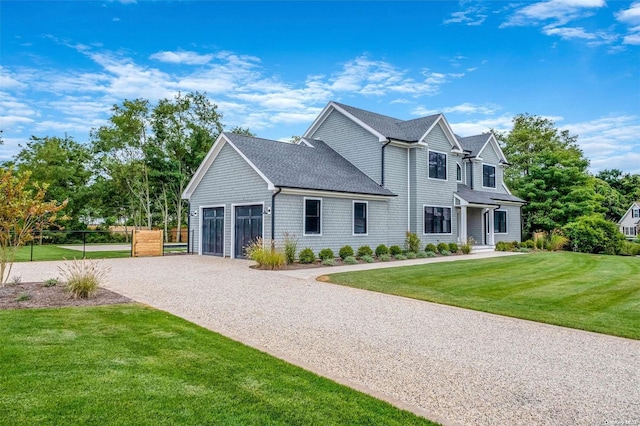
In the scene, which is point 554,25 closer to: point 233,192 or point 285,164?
point 285,164

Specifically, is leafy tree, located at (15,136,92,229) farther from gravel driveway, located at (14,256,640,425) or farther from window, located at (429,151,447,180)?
gravel driveway, located at (14,256,640,425)

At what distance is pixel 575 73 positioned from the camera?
21531mm

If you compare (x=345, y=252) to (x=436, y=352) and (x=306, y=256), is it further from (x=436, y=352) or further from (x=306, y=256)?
(x=436, y=352)

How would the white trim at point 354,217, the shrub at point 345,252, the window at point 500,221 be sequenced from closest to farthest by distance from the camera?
the shrub at point 345,252 → the white trim at point 354,217 → the window at point 500,221

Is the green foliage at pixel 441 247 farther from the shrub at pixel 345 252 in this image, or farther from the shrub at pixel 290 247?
the shrub at pixel 290 247

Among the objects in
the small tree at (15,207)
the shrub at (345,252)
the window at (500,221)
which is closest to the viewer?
the small tree at (15,207)

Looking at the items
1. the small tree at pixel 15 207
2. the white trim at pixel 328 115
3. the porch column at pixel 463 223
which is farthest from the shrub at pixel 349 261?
the small tree at pixel 15 207

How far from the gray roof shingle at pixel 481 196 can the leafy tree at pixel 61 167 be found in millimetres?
29855

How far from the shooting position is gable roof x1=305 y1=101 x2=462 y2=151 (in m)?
22.1

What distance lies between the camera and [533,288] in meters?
11.0

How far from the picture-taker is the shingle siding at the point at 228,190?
17.6 metres

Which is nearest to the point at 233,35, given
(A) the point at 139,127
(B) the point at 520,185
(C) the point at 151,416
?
(A) the point at 139,127

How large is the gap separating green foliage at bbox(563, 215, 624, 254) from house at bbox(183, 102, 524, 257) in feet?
14.6

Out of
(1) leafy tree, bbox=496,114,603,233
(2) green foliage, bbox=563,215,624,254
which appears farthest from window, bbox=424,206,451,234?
(1) leafy tree, bbox=496,114,603,233
